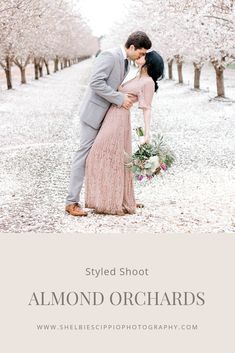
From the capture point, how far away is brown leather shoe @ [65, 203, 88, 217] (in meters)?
7.39

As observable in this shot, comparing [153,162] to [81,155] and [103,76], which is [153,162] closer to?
[81,155]

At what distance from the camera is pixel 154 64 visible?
668 centimetres

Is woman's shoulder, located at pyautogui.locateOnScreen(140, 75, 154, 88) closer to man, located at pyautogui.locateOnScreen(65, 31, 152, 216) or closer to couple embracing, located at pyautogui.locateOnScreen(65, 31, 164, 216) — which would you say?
couple embracing, located at pyautogui.locateOnScreen(65, 31, 164, 216)

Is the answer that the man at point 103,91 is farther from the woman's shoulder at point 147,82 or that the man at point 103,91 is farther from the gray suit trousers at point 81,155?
the woman's shoulder at point 147,82

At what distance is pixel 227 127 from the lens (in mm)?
17172

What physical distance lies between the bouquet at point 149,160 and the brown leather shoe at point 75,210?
879mm

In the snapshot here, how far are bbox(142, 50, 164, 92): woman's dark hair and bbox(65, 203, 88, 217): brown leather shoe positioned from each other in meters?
1.93

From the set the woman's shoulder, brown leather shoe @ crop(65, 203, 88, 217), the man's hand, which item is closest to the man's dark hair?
the woman's shoulder

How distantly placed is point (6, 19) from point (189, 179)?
39.3 ft

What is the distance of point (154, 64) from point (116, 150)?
113 centimetres

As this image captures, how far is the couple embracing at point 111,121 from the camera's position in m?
6.63

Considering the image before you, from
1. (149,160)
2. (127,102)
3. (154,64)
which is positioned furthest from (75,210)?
(154,64)


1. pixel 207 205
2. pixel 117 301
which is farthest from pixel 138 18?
pixel 117 301

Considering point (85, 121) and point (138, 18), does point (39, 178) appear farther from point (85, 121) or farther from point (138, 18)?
point (138, 18)
